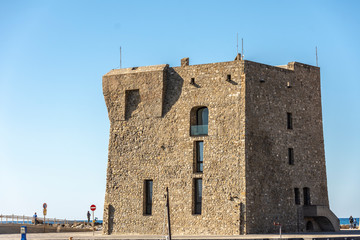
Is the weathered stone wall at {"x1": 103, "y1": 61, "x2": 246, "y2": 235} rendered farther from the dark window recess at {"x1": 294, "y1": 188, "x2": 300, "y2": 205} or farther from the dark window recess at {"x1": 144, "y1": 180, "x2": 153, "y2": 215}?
the dark window recess at {"x1": 294, "y1": 188, "x2": 300, "y2": 205}

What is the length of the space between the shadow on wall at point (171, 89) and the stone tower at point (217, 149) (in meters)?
0.06

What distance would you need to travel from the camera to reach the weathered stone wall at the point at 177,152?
3466 cm

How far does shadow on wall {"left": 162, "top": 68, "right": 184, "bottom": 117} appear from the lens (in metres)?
37.1

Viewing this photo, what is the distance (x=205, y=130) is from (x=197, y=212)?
4798mm

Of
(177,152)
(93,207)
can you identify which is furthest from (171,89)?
Result: (93,207)

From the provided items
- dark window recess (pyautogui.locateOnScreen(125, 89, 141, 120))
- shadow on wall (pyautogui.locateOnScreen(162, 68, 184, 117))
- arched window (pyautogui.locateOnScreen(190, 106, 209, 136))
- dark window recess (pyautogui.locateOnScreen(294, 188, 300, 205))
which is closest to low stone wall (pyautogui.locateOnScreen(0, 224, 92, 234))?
dark window recess (pyautogui.locateOnScreen(125, 89, 141, 120))

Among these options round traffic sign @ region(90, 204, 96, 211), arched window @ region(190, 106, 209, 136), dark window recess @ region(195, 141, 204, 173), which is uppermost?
arched window @ region(190, 106, 209, 136)

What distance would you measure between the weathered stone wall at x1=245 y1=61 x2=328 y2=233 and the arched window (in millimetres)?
2772

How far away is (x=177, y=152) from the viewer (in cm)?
3644

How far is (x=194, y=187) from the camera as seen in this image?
35.8 m

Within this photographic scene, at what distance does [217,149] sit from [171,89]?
4891mm

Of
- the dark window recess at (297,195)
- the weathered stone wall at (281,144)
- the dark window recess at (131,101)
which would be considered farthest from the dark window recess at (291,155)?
the dark window recess at (131,101)

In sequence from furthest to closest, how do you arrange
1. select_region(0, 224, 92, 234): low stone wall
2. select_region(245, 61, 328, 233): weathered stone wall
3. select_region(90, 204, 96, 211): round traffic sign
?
1. select_region(0, 224, 92, 234): low stone wall
2. select_region(90, 204, 96, 211): round traffic sign
3. select_region(245, 61, 328, 233): weathered stone wall

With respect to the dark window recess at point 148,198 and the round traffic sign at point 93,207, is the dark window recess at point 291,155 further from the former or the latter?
the round traffic sign at point 93,207
